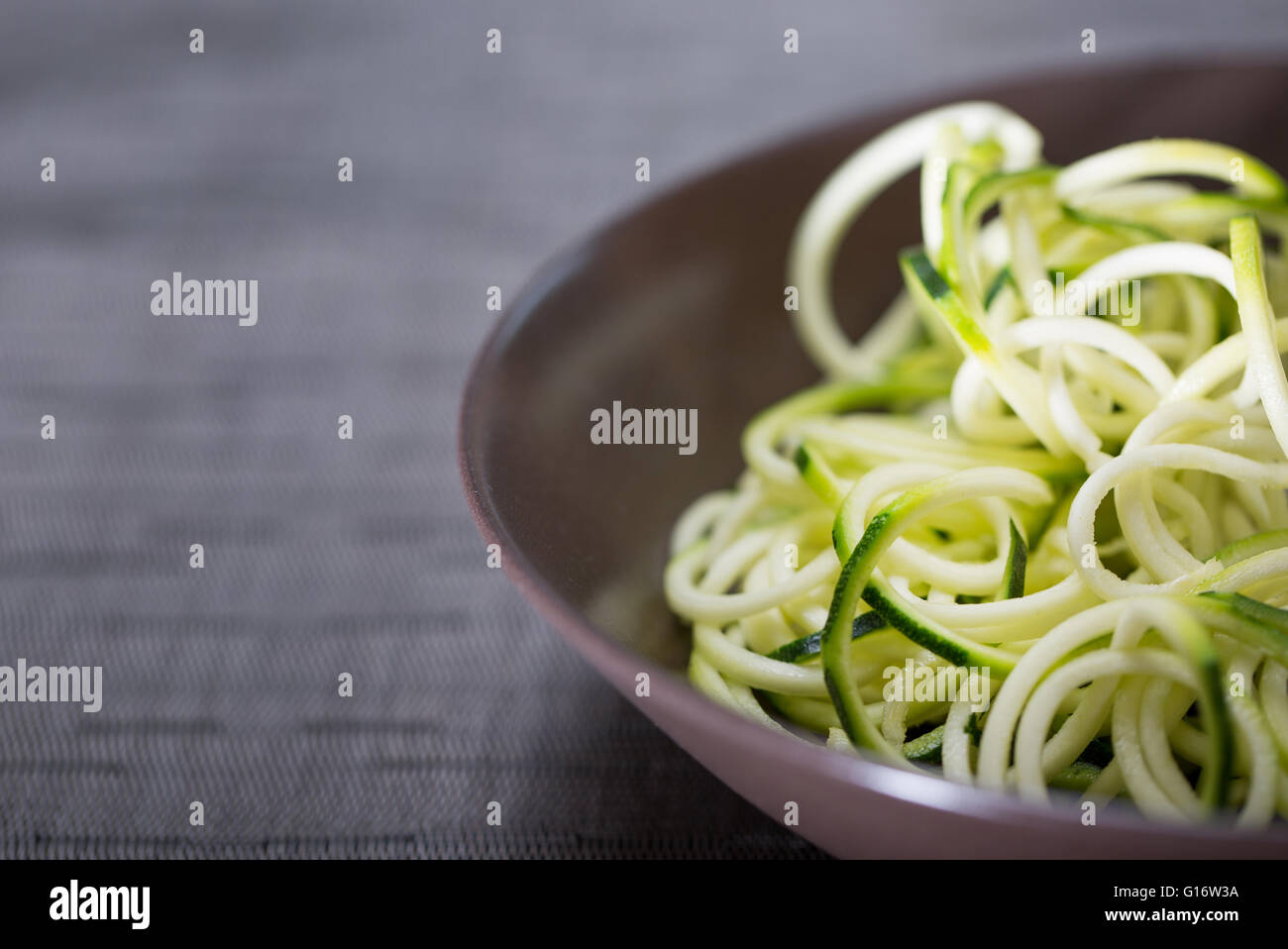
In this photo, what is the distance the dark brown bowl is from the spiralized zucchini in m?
0.07

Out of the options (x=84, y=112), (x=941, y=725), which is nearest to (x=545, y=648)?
(x=941, y=725)

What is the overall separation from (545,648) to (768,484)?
0.95ft

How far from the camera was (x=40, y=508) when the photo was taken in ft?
4.55

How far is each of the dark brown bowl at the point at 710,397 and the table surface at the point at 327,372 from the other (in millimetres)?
78

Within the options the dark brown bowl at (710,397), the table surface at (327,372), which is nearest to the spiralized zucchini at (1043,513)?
the dark brown bowl at (710,397)

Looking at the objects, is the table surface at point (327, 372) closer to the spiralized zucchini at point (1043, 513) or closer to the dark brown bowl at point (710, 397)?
the dark brown bowl at point (710, 397)

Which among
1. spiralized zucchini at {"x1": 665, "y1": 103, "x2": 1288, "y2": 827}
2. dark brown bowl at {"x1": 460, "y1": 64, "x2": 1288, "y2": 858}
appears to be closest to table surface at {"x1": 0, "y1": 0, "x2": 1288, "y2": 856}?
dark brown bowl at {"x1": 460, "y1": 64, "x2": 1288, "y2": 858}

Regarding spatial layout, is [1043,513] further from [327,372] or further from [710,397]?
[327,372]

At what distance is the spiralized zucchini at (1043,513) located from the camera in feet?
2.72

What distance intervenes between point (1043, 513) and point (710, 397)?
1.28ft

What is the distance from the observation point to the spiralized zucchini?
83 centimetres

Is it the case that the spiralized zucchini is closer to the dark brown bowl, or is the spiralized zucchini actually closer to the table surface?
the dark brown bowl

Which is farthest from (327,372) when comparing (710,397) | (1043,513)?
(1043,513)

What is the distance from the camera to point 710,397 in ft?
4.14
